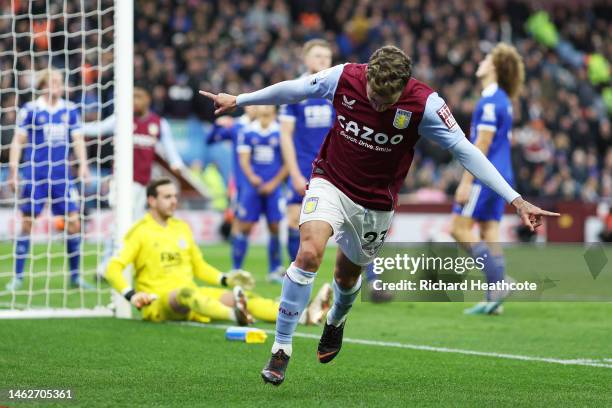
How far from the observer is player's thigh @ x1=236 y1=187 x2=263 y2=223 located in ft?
42.7

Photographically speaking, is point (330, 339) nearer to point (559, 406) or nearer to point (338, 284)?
point (338, 284)

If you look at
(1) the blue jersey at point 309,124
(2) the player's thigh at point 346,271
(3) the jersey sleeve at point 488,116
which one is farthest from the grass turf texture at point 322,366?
(1) the blue jersey at point 309,124

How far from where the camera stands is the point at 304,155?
10445 mm

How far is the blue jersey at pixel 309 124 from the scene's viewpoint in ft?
33.6

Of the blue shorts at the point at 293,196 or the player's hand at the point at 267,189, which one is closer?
the blue shorts at the point at 293,196

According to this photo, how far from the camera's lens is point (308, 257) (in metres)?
5.45

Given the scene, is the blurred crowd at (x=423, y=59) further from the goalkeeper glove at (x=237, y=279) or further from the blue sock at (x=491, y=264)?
the goalkeeper glove at (x=237, y=279)

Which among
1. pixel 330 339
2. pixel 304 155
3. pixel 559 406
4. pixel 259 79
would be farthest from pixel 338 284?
pixel 259 79

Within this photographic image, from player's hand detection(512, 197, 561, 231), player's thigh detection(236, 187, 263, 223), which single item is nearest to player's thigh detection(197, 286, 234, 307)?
player's hand detection(512, 197, 561, 231)

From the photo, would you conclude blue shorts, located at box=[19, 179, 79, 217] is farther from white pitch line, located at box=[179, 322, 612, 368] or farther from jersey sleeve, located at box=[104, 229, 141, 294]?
white pitch line, located at box=[179, 322, 612, 368]

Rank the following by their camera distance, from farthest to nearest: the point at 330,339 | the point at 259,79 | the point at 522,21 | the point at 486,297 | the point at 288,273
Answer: the point at 522,21
the point at 259,79
the point at 486,297
the point at 330,339
the point at 288,273

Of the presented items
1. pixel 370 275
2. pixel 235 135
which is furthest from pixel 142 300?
pixel 235 135

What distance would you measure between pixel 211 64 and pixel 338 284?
17.9m

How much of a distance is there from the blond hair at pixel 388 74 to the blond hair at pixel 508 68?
438cm
